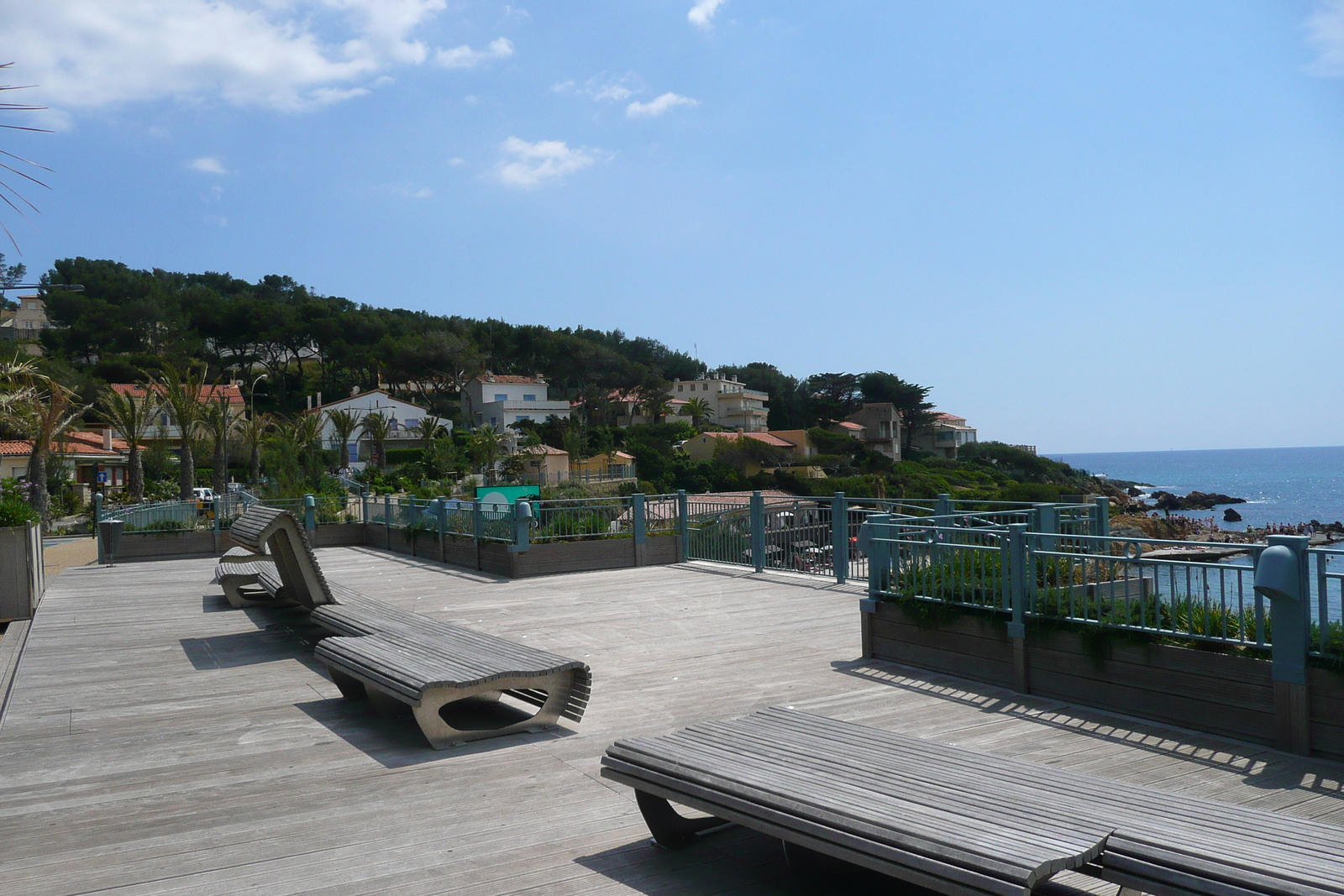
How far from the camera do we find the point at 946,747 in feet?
13.3

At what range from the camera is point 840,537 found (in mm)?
12477

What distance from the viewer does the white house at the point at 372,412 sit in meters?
69.9

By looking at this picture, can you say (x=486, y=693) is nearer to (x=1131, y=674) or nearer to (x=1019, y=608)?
(x=1019, y=608)

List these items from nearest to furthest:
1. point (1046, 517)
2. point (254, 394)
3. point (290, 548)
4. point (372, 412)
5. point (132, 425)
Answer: point (290, 548), point (1046, 517), point (132, 425), point (372, 412), point (254, 394)

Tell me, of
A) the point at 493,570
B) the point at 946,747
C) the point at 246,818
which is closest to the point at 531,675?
the point at 246,818

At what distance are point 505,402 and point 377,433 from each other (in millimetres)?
20234

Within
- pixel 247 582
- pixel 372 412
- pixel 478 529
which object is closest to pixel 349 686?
pixel 247 582

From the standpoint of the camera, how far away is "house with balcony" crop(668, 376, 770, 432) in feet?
351

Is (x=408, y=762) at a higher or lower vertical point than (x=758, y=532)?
lower

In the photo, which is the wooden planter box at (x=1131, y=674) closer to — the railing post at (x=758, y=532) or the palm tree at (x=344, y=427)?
the railing post at (x=758, y=532)

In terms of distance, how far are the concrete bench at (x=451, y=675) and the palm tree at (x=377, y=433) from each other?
5899 centimetres

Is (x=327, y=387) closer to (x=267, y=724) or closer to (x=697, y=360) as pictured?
(x=697, y=360)

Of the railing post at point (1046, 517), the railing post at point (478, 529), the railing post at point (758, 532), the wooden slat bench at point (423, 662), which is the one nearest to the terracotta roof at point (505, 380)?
the railing post at point (478, 529)

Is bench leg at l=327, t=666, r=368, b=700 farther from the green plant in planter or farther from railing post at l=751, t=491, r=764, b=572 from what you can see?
railing post at l=751, t=491, r=764, b=572
